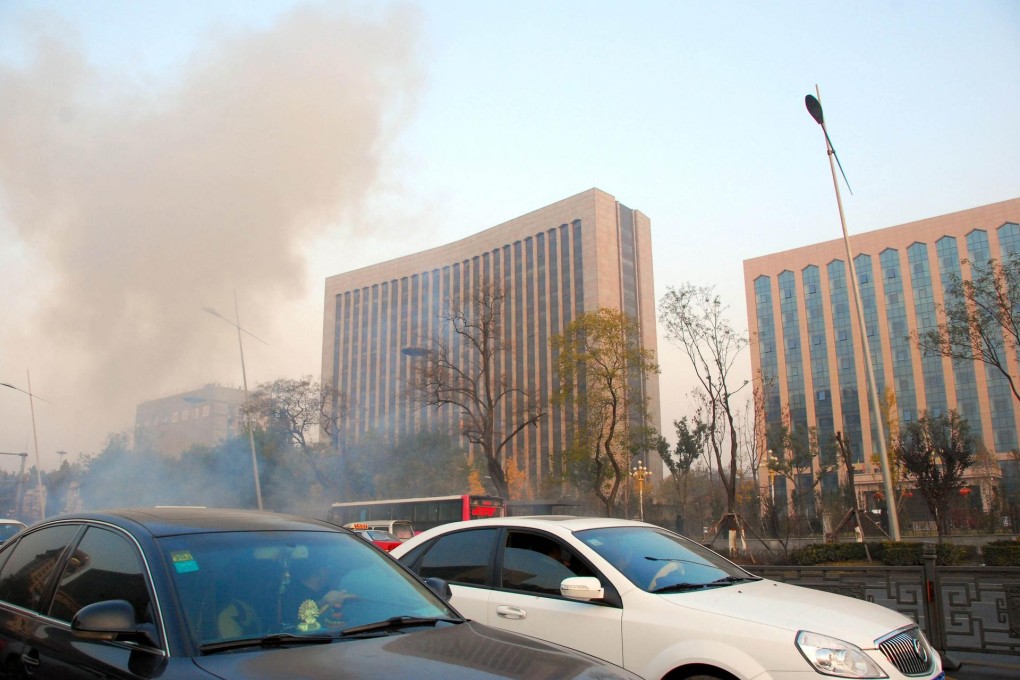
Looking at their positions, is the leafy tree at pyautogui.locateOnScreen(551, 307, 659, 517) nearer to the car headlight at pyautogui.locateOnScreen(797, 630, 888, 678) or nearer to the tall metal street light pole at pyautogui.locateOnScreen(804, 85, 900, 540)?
the tall metal street light pole at pyautogui.locateOnScreen(804, 85, 900, 540)

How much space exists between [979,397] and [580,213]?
3638 cm

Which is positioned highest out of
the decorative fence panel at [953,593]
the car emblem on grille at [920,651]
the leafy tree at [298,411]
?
the leafy tree at [298,411]

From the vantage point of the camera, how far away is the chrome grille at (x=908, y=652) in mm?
3363

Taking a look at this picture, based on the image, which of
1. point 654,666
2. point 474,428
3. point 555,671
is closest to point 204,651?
point 555,671

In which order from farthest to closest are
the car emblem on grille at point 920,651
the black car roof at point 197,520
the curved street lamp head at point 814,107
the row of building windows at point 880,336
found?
the row of building windows at point 880,336, the curved street lamp head at point 814,107, the car emblem on grille at point 920,651, the black car roof at point 197,520

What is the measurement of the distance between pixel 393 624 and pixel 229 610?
584 mm

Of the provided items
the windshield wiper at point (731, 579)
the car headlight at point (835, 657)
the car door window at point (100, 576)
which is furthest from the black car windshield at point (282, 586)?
the windshield wiper at point (731, 579)

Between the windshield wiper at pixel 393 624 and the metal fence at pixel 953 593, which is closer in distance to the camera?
the windshield wiper at pixel 393 624

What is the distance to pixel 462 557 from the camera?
15.3 ft

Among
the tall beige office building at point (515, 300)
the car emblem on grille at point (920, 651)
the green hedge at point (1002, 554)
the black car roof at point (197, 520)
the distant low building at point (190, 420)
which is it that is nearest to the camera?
the black car roof at point (197, 520)

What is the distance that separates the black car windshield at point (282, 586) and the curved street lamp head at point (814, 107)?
57.8 feet

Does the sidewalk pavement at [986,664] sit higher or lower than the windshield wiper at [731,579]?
lower

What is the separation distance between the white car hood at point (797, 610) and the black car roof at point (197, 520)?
1.91m

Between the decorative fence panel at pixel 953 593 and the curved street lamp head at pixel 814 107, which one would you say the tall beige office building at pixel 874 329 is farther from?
the decorative fence panel at pixel 953 593
